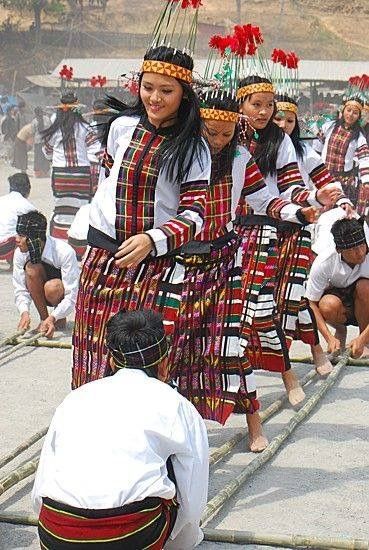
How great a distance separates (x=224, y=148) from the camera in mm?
4586

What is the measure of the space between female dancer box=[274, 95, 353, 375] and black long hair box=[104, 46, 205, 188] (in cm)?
162

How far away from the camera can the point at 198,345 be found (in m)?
4.54

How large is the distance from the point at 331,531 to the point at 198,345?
3.38ft

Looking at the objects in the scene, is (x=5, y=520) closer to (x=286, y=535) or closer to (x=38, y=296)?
(x=286, y=535)

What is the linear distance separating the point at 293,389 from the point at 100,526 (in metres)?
2.79

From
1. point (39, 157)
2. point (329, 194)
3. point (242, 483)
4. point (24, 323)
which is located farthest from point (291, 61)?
point (39, 157)

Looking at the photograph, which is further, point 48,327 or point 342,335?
point 48,327

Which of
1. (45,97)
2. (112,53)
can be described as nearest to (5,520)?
(45,97)

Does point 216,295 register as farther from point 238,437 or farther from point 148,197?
point 148,197

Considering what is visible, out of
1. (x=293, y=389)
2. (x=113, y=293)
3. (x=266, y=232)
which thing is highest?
(x=266, y=232)

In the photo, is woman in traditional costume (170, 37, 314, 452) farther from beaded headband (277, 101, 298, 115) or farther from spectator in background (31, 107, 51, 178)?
spectator in background (31, 107, 51, 178)

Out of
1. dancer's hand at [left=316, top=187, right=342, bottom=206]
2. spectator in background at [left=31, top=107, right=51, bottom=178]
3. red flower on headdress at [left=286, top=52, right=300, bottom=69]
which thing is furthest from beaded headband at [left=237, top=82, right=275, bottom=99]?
spectator in background at [left=31, top=107, right=51, bottom=178]

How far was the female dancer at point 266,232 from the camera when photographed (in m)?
5.25

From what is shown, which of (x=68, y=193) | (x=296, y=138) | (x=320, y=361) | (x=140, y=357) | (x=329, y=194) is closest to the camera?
(x=140, y=357)
